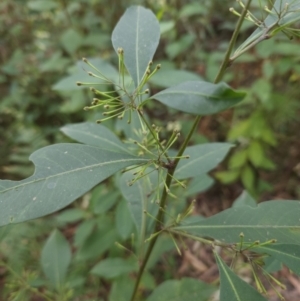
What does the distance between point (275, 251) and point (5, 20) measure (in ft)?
8.23

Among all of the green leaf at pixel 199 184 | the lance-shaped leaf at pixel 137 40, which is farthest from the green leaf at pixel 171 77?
the lance-shaped leaf at pixel 137 40

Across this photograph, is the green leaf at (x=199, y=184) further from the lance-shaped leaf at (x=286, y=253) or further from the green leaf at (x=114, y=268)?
the lance-shaped leaf at (x=286, y=253)

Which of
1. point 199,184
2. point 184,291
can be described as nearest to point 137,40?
point 199,184

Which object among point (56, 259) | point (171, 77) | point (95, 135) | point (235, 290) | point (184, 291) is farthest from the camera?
point (171, 77)

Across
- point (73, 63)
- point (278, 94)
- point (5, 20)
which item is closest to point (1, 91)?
point (5, 20)

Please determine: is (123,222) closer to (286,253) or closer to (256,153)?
(286,253)

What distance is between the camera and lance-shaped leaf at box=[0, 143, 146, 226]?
0.54 m

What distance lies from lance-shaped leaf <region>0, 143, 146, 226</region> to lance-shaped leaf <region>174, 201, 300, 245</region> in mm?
224

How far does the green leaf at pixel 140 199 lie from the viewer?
0.87 metres

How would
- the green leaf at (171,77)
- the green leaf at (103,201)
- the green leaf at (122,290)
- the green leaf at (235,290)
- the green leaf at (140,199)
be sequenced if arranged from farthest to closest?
the green leaf at (171,77) < the green leaf at (103,201) < the green leaf at (122,290) < the green leaf at (140,199) < the green leaf at (235,290)

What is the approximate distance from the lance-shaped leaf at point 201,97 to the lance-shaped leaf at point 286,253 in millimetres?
294

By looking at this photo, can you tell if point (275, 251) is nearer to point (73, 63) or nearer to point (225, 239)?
point (225, 239)

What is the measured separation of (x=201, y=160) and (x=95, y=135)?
0.27 m

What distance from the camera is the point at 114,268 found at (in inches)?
47.9
